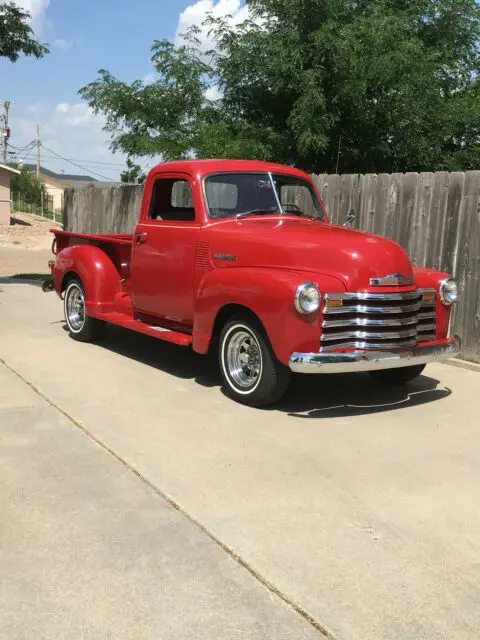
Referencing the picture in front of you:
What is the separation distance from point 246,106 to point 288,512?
45.5ft

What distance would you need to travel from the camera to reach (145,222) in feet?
23.4

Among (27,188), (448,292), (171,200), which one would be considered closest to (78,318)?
(171,200)

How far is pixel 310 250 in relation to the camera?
5.48 m

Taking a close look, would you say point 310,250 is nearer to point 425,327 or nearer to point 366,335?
point 366,335

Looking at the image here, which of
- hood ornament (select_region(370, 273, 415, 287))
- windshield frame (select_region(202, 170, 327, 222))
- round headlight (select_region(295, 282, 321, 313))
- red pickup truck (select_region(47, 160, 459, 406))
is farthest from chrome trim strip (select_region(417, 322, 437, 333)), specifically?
windshield frame (select_region(202, 170, 327, 222))

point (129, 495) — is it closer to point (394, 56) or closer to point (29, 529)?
point (29, 529)

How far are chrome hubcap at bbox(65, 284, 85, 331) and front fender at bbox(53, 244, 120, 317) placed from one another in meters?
0.25

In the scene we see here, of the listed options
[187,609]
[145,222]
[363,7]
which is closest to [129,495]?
[187,609]

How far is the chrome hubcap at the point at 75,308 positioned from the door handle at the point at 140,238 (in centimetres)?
141

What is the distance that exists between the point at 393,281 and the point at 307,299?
32.6 inches

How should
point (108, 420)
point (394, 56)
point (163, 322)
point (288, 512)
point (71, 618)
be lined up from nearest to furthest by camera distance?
point (71, 618) → point (288, 512) → point (108, 420) → point (163, 322) → point (394, 56)

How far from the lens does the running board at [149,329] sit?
6.35m

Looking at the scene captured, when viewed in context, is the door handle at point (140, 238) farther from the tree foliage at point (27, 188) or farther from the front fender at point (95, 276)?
the tree foliage at point (27, 188)

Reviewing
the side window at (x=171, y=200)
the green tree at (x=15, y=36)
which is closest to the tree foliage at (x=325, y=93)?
the green tree at (x=15, y=36)
